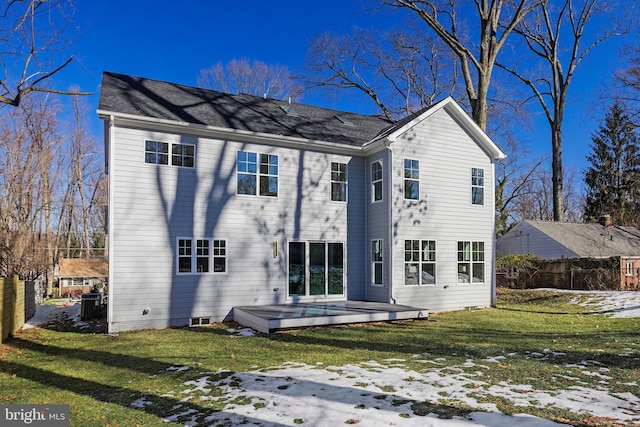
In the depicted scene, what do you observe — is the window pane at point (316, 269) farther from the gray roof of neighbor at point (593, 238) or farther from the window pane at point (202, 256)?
the gray roof of neighbor at point (593, 238)

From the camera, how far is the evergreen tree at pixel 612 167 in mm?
32688

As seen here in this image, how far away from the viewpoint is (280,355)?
7.83 metres

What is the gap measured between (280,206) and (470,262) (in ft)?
22.2

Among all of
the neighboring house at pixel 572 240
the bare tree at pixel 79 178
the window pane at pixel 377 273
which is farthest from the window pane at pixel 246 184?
the bare tree at pixel 79 178

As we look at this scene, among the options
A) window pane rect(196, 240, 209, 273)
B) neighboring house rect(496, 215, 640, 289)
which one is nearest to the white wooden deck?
window pane rect(196, 240, 209, 273)

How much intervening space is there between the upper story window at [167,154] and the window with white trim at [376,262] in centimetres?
609

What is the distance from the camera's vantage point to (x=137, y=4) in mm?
14883

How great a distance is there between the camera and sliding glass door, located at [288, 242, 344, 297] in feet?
41.9

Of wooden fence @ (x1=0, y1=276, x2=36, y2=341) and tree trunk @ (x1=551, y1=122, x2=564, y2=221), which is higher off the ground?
tree trunk @ (x1=551, y1=122, x2=564, y2=221)

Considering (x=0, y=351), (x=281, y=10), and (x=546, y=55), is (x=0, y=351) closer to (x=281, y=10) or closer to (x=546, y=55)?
(x=281, y=10)

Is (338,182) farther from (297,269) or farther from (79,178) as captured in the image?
(79,178)

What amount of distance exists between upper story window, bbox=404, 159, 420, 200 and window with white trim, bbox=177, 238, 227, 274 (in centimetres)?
585

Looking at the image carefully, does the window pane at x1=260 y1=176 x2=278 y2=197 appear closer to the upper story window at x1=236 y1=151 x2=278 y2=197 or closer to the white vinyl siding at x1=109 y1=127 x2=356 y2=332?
the upper story window at x1=236 y1=151 x2=278 y2=197

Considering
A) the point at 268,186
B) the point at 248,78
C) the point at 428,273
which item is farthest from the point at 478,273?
the point at 248,78
